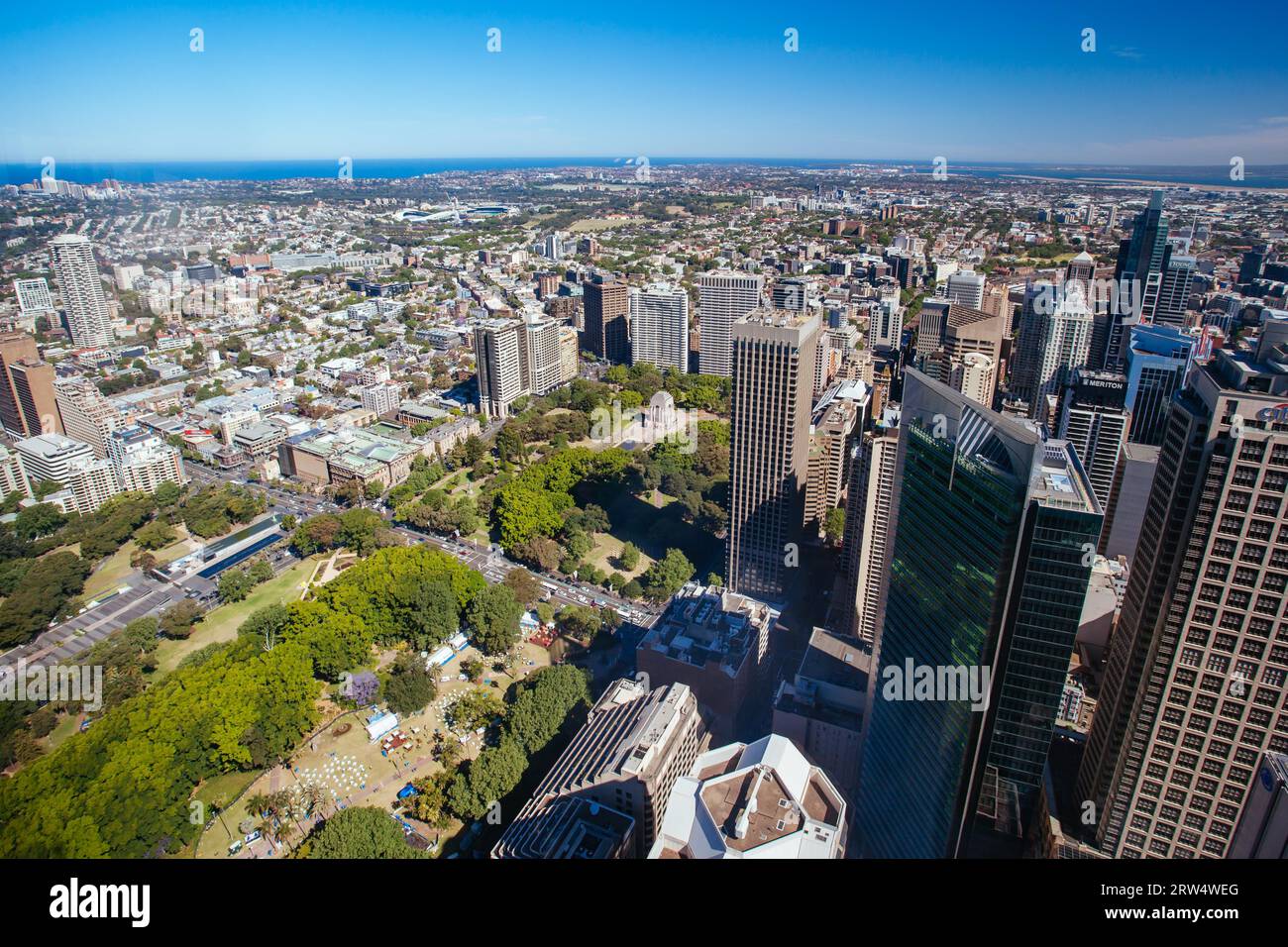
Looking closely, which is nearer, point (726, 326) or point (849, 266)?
point (726, 326)

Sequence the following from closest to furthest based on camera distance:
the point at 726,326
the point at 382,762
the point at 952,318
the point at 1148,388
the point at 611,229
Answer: the point at 382,762 → the point at 1148,388 → the point at 952,318 → the point at 726,326 → the point at 611,229

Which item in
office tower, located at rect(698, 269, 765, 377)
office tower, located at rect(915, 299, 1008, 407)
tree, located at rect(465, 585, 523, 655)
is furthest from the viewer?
office tower, located at rect(698, 269, 765, 377)

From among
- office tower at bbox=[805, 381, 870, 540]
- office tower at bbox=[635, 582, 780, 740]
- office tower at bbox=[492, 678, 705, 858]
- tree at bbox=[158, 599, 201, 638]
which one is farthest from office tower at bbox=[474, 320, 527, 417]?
office tower at bbox=[492, 678, 705, 858]

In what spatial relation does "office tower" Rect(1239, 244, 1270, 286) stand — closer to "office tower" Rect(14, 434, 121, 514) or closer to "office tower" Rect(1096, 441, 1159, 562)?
"office tower" Rect(1096, 441, 1159, 562)

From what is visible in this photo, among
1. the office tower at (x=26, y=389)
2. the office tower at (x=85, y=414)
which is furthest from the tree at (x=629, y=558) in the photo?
the office tower at (x=26, y=389)
